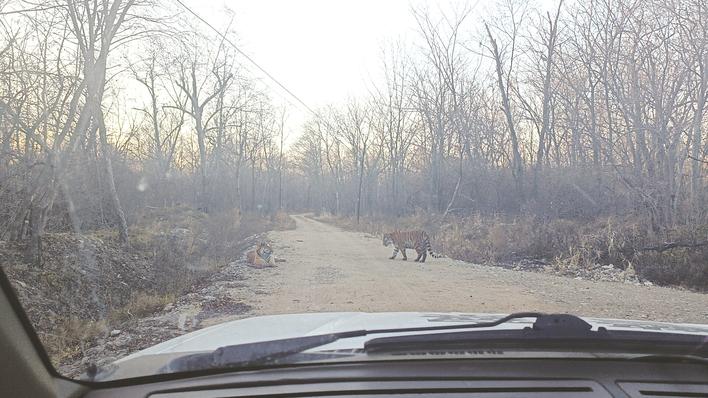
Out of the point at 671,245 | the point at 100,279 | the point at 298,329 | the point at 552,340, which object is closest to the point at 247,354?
the point at 298,329

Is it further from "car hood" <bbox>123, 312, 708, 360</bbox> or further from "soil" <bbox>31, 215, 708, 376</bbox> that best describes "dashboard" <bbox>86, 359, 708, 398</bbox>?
"soil" <bbox>31, 215, 708, 376</bbox>

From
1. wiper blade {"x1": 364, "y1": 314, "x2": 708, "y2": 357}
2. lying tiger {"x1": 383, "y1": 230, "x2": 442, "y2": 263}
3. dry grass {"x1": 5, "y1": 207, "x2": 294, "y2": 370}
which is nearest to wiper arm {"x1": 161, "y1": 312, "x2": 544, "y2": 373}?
wiper blade {"x1": 364, "y1": 314, "x2": 708, "y2": 357}

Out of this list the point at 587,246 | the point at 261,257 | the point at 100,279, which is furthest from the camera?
the point at 587,246

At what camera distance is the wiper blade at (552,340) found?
208 cm

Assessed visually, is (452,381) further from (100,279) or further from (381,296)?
(100,279)

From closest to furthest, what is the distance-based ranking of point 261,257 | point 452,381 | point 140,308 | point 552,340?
point 452,381 < point 552,340 < point 140,308 < point 261,257

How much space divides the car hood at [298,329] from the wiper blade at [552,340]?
134 mm

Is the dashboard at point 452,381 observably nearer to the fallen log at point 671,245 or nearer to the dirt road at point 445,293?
the dirt road at point 445,293

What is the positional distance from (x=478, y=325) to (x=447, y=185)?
2609 cm

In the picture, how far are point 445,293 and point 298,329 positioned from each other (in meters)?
5.36

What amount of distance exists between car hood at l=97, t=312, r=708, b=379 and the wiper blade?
13 centimetres

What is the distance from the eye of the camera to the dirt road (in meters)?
6.55

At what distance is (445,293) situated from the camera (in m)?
7.72

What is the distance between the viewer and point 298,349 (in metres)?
2.15
